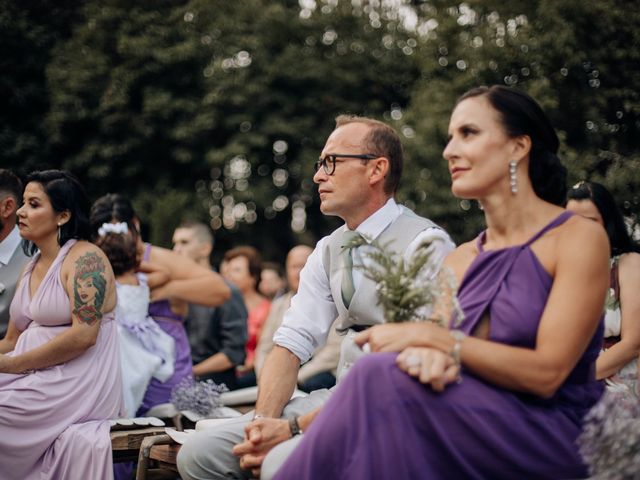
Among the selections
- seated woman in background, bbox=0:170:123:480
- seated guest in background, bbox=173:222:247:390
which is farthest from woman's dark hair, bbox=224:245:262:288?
seated woman in background, bbox=0:170:123:480

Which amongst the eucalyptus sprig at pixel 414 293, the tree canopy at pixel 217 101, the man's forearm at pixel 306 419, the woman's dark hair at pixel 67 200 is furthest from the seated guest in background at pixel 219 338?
the tree canopy at pixel 217 101

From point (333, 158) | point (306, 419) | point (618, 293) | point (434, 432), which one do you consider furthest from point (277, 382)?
point (618, 293)

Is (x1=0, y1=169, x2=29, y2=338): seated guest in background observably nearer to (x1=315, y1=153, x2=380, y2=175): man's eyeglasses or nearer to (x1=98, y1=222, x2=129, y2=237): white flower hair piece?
(x1=98, y1=222, x2=129, y2=237): white flower hair piece

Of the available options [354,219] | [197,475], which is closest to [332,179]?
[354,219]

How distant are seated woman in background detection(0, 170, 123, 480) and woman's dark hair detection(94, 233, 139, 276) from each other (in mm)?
902

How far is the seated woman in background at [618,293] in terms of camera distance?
16.7ft

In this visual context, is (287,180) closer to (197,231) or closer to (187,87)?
(187,87)

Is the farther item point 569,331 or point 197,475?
point 197,475

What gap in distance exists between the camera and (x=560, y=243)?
120 inches

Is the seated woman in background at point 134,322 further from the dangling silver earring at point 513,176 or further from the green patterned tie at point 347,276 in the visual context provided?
the dangling silver earring at point 513,176

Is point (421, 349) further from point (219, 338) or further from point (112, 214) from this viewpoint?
point (219, 338)

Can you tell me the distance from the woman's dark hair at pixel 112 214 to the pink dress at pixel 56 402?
1178mm

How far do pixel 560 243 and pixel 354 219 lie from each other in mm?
1761

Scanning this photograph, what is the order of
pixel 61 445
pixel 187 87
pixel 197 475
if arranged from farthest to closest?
pixel 187 87, pixel 61 445, pixel 197 475
